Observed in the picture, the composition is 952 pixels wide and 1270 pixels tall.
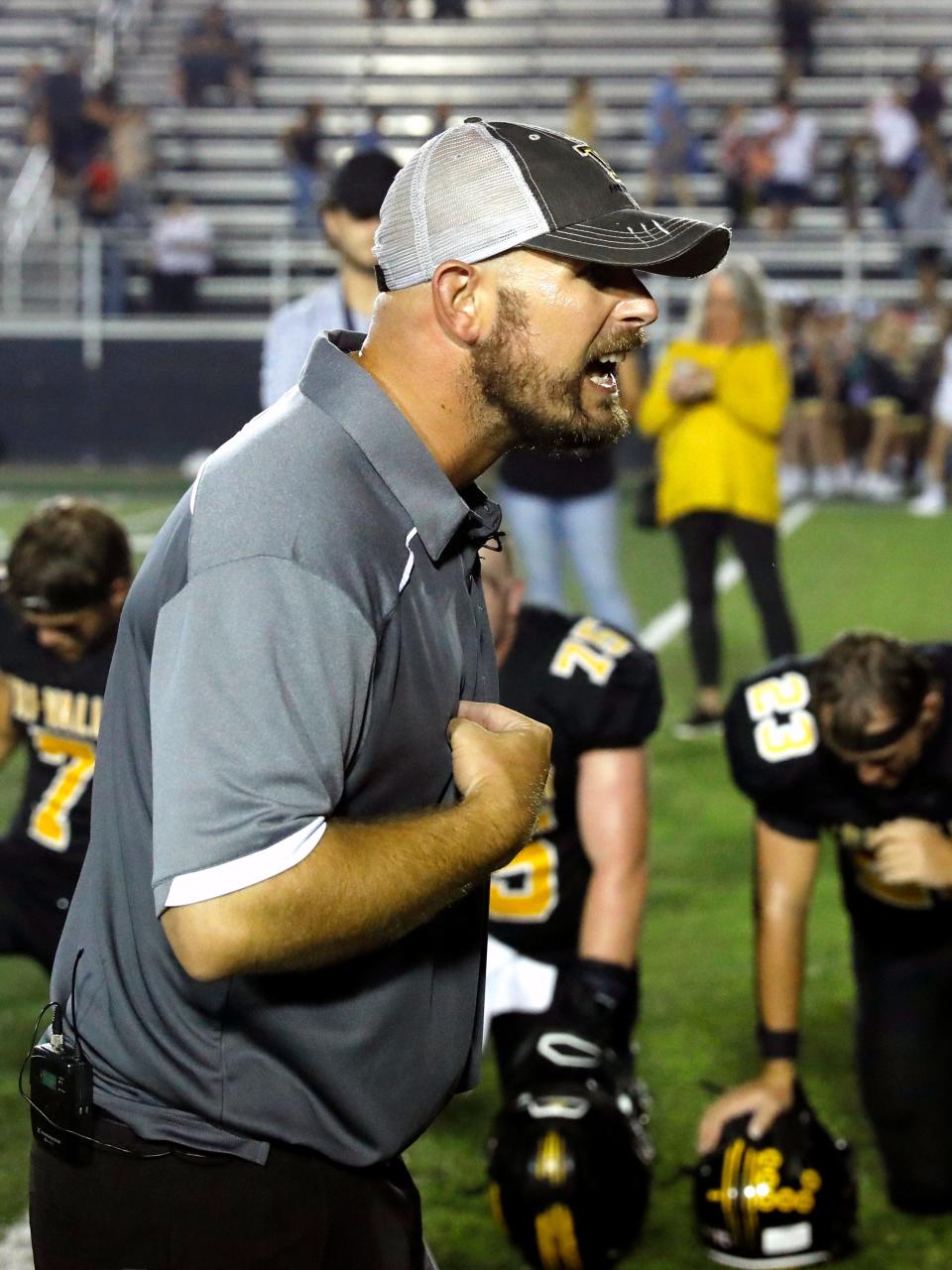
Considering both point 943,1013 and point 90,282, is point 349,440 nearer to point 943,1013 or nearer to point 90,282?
point 943,1013

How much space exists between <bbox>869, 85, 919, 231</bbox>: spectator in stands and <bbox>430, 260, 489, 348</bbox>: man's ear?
63.2 feet

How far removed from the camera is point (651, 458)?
1841 cm

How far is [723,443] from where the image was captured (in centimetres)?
715

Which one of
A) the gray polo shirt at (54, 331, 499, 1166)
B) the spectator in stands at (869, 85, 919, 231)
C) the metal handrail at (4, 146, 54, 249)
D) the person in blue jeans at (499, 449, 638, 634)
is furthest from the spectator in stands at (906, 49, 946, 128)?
the gray polo shirt at (54, 331, 499, 1166)

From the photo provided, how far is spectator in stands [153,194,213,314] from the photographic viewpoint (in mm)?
19438

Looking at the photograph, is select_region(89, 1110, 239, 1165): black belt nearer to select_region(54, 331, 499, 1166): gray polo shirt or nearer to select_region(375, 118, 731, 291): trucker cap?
select_region(54, 331, 499, 1166): gray polo shirt

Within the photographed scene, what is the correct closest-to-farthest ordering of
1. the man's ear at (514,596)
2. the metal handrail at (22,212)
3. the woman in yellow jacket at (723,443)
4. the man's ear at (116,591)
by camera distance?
1. the man's ear at (514,596)
2. the man's ear at (116,591)
3. the woman in yellow jacket at (723,443)
4. the metal handrail at (22,212)

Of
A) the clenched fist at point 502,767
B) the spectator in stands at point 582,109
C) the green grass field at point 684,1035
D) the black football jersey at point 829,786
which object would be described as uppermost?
the spectator in stands at point 582,109

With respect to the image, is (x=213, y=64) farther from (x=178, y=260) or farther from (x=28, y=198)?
(x=178, y=260)

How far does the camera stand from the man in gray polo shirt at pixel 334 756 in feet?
5.27

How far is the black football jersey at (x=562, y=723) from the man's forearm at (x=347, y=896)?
2.00 m

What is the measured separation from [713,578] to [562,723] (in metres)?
3.75

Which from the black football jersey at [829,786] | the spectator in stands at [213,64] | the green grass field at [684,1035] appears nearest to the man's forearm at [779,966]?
the black football jersey at [829,786]

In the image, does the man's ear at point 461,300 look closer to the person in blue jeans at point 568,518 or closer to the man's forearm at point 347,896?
the man's forearm at point 347,896
